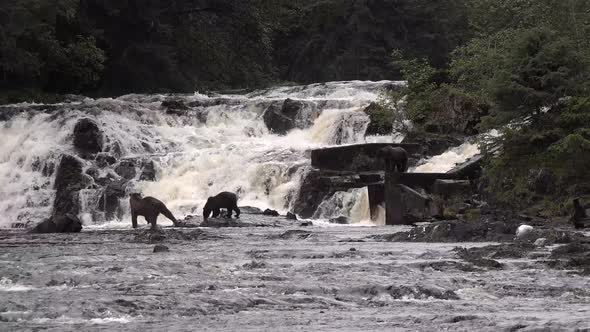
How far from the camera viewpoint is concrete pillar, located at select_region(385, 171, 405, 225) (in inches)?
1033

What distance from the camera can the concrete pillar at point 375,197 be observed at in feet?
89.9

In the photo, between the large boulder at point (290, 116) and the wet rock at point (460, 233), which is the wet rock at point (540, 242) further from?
the large boulder at point (290, 116)

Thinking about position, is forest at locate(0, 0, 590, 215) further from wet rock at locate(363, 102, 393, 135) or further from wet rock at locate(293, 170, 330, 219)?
wet rock at locate(293, 170, 330, 219)

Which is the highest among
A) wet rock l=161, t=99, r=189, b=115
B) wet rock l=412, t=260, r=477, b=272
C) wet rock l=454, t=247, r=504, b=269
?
wet rock l=161, t=99, r=189, b=115

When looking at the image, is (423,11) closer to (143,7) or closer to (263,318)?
(143,7)

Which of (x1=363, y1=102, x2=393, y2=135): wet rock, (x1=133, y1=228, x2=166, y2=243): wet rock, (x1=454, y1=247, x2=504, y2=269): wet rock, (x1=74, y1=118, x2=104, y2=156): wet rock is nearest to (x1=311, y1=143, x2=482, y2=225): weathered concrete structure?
(x1=363, y1=102, x2=393, y2=135): wet rock

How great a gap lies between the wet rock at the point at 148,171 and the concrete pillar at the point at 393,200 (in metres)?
10.3

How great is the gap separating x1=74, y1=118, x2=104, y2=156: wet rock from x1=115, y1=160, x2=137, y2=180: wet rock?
5.99 feet

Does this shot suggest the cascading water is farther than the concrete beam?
Yes

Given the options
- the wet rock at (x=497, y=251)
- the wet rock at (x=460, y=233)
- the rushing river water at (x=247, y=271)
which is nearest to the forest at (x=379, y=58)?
the rushing river water at (x=247, y=271)

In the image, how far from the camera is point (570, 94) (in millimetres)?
24984

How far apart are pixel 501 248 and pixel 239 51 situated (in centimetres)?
4259

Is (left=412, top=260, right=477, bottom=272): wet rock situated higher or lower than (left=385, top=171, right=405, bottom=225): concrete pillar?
lower

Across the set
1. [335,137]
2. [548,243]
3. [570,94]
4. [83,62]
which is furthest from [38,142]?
[548,243]
